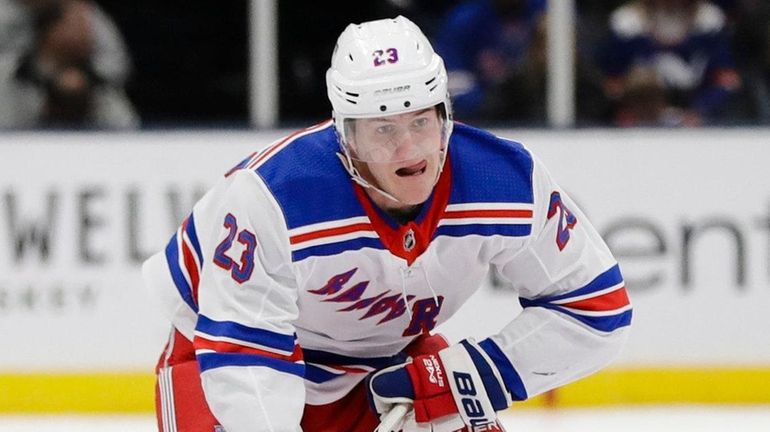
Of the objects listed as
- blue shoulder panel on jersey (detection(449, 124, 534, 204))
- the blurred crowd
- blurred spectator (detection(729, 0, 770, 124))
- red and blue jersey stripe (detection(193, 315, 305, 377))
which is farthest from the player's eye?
blurred spectator (detection(729, 0, 770, 124))

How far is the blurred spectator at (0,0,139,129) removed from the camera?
5.14m

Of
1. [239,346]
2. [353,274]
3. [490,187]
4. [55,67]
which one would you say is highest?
[55,67]

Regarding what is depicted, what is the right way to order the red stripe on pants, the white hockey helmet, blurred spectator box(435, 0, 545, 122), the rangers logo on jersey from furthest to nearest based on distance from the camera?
blurred spectator box(435, 0, 545, 122), the red stripe on pants, the rangers logo on jersey, the white hockey helmet

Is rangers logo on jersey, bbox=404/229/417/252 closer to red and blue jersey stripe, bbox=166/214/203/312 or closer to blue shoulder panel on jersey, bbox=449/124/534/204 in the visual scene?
blue shoulder panel on jersey, bbox=449/124/534/204

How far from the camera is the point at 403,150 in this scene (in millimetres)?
2523

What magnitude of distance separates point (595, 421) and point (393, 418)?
1830 millimetres

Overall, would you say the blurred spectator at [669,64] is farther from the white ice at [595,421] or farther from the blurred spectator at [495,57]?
the white ice at [595,421]

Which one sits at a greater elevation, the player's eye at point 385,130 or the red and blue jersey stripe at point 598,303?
the player's eye at point 385,130

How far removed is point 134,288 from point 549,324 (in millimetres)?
2354

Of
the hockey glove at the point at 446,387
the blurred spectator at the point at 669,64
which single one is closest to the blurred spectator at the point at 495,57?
the blurred spectator at the point at 669,64

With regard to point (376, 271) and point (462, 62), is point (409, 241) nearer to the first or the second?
point (376, 271)

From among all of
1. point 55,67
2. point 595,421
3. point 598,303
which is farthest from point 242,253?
point 55,67

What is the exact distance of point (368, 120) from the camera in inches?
101

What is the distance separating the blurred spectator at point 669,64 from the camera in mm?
5270
